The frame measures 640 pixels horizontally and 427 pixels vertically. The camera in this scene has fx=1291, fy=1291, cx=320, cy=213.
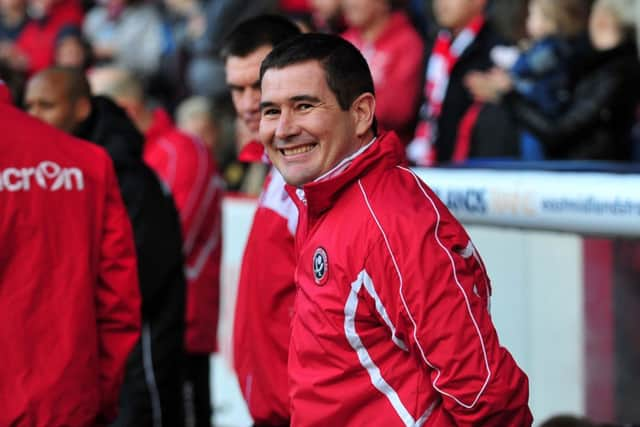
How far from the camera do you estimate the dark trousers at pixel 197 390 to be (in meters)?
5.73

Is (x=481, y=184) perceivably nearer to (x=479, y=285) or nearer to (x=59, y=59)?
(x=479, y=285)

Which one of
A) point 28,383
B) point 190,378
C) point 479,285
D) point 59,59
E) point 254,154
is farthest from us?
point 59,59

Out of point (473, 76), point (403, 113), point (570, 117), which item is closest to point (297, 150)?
point (570, 117)

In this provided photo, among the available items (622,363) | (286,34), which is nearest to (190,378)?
(622,363)

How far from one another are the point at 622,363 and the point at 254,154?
1.90 m

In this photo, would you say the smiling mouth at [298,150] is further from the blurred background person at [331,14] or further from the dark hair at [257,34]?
the blurred background person at [331,14]

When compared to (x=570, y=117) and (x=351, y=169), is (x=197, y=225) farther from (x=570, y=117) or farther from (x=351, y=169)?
(x=351, y=169)

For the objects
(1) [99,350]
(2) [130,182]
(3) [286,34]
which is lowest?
(1) [99,350]

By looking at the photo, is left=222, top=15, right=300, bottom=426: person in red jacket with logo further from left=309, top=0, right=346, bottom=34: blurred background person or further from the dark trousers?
left=309, top=0, right=346, bottom=34: blurred background person

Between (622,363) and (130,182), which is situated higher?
(130,182)

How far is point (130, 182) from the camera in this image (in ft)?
15.8

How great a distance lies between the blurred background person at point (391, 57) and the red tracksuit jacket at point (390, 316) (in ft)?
13.0

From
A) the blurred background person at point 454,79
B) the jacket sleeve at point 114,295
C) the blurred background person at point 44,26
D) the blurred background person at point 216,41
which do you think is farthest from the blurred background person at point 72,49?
the jacket sleeve at point 114,295

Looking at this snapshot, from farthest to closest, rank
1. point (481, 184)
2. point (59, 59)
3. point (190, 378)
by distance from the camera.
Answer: point (59, 59) < point (190, 378) < point (481, 184)
